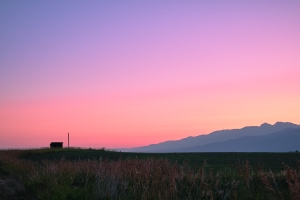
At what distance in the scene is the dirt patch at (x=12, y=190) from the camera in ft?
40.6

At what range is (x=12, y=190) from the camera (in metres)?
13.4

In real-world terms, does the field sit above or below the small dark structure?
below

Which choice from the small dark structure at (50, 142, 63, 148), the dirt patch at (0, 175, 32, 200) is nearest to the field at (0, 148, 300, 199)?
the dirt patch at (0, 175, 32, 200)

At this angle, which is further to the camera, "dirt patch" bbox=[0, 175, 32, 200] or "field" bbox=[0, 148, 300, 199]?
"dirt patch" bbox=[0, 175, 32, 200]

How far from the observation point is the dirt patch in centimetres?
1238

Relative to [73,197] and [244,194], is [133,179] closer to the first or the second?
[73,197]

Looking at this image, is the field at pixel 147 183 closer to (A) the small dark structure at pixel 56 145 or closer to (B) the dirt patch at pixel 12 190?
(B) the dirt patch at pixel 12 190

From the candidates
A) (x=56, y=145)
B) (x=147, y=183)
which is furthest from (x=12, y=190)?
(x=56, y=145)

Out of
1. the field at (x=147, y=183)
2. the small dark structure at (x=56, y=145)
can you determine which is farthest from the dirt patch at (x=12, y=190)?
the small dark structure at (x=56, y=145)

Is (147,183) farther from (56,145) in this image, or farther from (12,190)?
(56,145)

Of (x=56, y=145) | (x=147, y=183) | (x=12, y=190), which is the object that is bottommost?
(x=12, y=190)

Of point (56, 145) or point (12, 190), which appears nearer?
point (12, 190)

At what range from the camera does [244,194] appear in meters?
10.3

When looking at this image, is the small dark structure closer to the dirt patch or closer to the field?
the field
